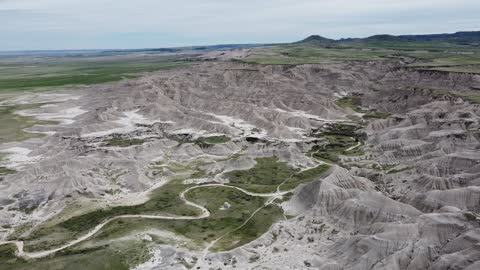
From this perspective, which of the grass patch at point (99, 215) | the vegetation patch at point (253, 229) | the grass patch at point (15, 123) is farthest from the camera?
the grass patch at point (15, 123)

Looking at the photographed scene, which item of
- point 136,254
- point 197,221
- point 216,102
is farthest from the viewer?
point 216,102

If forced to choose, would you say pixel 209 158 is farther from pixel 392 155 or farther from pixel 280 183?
pixel 392 155

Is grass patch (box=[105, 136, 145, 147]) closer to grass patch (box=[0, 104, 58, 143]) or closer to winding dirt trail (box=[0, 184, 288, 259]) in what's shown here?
grass patch (box=[0, 104, 58, 143])

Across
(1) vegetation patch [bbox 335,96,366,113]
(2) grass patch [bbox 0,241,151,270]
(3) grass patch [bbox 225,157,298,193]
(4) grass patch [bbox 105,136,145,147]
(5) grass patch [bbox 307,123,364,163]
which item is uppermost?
(1) vegetation patch [bbox 335,96,366,113]

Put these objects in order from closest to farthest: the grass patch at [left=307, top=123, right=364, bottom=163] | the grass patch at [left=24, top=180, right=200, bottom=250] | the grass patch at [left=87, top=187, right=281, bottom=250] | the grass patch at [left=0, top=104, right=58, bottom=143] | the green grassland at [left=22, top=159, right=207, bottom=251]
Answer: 1. the grass patch at [left=24, top=180, right=200, bottom=250]
2. the green grassland at [left=22, top=159, right=207, bottom=251]
3. the grass patch at [left=87, top=187, right=281, bottom=250]
4. the grass patch at [left=307, top=123, right=364, bottom=163]
5. the grass patch at [left=0, top=104, right=58, bottom=143]

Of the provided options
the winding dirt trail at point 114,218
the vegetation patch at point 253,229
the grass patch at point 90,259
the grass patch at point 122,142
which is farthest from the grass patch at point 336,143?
the grass patch at point 90,259

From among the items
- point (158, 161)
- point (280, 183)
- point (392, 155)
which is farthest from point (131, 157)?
point (392, 155)

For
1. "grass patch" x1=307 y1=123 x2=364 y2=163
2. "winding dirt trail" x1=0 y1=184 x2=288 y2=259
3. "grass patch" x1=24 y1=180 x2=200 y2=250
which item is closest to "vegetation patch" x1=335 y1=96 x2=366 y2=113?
"grass patch" x1=307 y1=123 x2=364 y2=163

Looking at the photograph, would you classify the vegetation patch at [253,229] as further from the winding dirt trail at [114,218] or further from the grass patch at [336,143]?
the grass patch at [336,143]

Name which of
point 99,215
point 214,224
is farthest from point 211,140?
point 214,224
